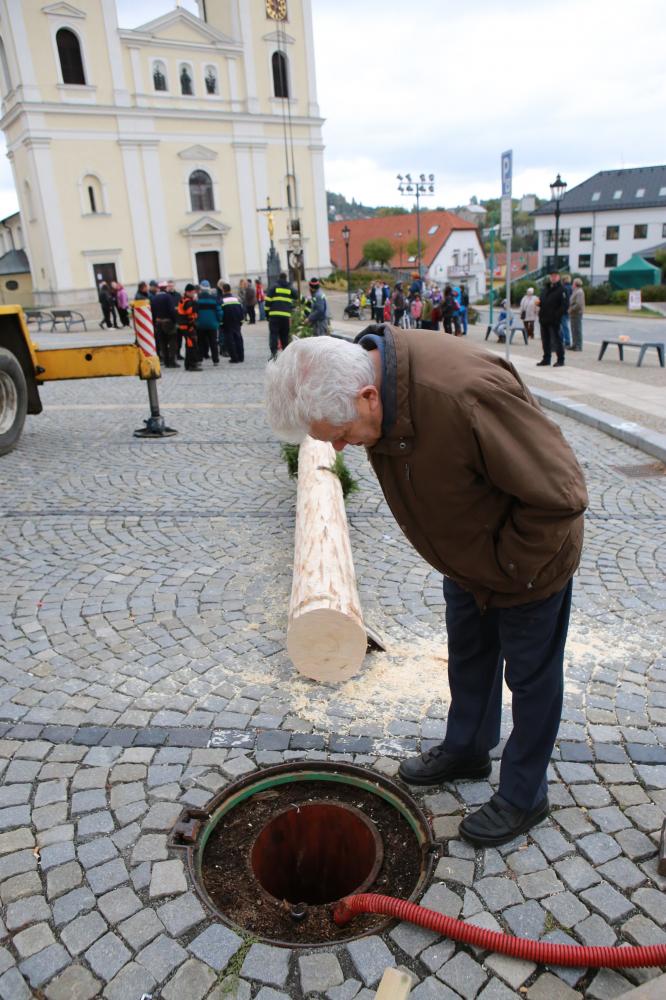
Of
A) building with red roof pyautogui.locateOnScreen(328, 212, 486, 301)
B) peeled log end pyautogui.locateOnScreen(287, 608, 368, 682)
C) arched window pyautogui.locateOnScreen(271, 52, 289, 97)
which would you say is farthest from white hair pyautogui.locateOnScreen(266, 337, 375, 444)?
building with red roof pyautogui.locateOnScreen(328, 212, 486, 301)

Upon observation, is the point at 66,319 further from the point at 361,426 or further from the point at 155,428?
the point at 361,426

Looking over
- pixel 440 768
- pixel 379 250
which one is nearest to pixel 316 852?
pixel 440 768

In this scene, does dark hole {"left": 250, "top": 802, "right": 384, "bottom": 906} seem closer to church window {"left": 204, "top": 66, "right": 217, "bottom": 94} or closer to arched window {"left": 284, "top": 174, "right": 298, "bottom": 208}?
arched window {"left": 284, "top": 174, "right": 298, "bottom": 208}

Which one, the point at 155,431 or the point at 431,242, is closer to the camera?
the point at 155,431

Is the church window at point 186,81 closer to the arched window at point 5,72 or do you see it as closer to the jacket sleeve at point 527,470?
the arched window at point 5,72

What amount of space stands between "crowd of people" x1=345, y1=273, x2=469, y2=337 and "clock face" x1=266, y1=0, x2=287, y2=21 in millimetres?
24281

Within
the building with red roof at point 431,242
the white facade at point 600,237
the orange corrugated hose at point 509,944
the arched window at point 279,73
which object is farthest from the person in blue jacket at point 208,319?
the building with red roof at point 431,242

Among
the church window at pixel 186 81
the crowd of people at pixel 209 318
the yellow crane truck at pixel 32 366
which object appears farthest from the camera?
the church window at pixel 186 81

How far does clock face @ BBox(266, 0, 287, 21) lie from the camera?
145 ft

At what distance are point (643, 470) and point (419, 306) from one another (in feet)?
47.5

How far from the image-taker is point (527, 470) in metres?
2.11

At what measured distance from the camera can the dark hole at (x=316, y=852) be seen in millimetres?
2877

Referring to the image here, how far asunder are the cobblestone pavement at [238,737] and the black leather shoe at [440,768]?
6 centimetres

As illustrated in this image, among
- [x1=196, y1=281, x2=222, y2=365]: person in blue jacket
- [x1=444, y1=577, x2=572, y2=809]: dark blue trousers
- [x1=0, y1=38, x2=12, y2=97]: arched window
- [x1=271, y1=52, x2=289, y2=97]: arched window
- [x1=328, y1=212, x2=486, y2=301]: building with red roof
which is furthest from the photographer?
[x1=328, y1=212, x2=486, y2=301]: building with red roof
